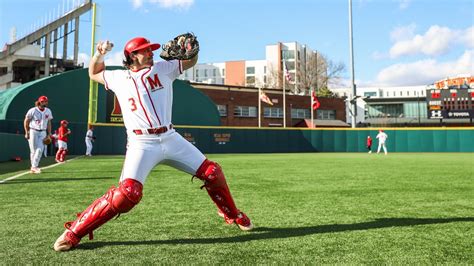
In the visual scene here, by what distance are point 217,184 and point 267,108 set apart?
47987mm

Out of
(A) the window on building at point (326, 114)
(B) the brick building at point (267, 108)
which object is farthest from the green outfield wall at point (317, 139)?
(A) the window on building at point (326, 114)

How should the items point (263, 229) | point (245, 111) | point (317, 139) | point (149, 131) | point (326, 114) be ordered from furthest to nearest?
point (326, 114) < point (245, 111) < point (317, 139) < point (263, 229) < point (149, 131)

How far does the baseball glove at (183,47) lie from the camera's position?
3884 millimetres

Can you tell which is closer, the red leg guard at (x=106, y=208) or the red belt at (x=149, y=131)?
the red leg guard at (x=106, y=208)

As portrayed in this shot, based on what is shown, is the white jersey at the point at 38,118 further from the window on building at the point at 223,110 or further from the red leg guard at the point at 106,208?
the window on building at the point at 223,110

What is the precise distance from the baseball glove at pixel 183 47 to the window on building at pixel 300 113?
50525 millimetres

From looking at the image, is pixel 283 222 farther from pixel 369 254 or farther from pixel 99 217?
pixel 99 217

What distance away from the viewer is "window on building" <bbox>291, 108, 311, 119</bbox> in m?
54.0

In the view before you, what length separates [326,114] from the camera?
191 feet

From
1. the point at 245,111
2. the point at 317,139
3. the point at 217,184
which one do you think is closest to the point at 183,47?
the point at 217,184

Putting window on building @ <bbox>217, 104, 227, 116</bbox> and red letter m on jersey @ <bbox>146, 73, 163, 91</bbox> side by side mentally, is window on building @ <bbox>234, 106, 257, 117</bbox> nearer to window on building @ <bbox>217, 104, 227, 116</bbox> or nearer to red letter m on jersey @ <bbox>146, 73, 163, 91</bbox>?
window on building @ <bbox>217, 104, 227, 116</bbox>

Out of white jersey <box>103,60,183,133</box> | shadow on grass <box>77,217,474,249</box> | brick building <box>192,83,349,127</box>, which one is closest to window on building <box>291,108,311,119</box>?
brick building <box>192,83,349,127</box>

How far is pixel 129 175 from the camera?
3533 millimetres

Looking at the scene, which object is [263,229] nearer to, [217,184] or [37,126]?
[217,184]
